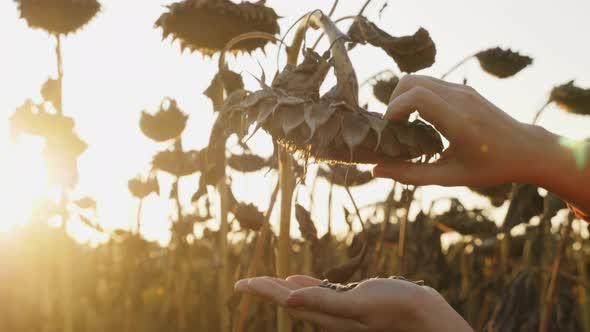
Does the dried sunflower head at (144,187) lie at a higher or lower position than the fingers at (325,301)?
higher

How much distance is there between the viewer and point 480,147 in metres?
1.49

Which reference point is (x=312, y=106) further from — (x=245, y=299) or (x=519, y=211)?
(x=519, y=211)

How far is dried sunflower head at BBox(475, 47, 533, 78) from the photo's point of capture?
264cm

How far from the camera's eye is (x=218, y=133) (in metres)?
2.12

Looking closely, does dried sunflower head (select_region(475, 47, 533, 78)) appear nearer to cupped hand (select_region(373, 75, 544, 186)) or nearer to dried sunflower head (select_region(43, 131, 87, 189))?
cupped hand (select_region(373, 75, 544, 186))

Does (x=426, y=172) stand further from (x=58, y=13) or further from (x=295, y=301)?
(x=58, y=13)

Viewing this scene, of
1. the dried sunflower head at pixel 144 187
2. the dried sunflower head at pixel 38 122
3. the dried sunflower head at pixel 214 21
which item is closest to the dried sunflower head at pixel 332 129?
the dried sunflower head at pixel 214 21

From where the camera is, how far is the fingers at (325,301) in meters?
1.37

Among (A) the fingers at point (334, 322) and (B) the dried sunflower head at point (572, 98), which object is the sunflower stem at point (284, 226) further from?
(B) the dried sunflower head at point (572, 98)

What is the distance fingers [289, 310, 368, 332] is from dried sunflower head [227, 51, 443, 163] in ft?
1.11

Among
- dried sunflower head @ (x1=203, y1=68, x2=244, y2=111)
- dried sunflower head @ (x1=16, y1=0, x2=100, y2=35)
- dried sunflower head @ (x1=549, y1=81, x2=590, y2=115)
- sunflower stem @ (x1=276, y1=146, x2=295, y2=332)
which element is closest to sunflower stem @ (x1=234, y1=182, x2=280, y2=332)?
sunflower stem @ (x1=276, y1=146, x2=295, y2=332)

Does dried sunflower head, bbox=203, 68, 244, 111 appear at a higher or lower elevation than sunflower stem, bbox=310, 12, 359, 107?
higher

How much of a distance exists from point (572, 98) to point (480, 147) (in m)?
1.47

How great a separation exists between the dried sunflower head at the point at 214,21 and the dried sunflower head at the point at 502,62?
0.75 meters
